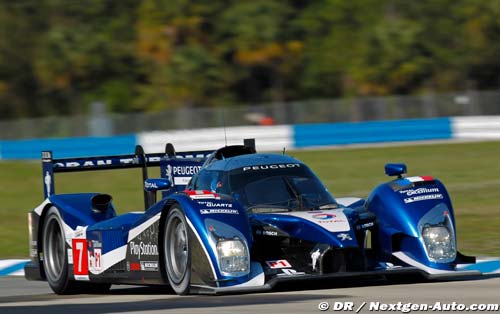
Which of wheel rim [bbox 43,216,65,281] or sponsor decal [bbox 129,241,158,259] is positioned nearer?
sponsor decal [bbox 129,241,158,259]

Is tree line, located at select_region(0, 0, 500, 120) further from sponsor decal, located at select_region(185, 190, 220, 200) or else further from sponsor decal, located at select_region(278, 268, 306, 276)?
sponsor decal, located at select_region(278, 268, 306, 276)

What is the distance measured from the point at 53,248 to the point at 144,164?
4.18 ft

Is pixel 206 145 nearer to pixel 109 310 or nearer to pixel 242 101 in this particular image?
pixel 109 310

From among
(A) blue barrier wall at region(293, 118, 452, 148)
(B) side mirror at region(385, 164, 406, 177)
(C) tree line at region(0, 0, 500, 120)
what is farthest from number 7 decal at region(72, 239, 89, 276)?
(C) tree line at region(0, 0, 500, 120)

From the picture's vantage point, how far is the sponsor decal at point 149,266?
8.64 metres

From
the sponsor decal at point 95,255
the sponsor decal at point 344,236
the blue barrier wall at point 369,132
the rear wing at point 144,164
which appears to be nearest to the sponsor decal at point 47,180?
the rear wing at point 144,164

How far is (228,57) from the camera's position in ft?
170

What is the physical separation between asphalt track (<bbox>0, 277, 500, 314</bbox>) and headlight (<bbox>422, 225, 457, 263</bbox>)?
0.27m

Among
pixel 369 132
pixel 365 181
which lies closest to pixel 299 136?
pixel 369 132

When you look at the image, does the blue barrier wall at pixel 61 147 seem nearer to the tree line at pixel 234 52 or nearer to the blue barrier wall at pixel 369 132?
the blue barrier wall at pixel 369 132

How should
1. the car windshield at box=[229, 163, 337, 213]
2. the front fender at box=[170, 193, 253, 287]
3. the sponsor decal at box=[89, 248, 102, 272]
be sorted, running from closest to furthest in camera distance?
1. the front fender at box=[170, 193, 253, 287]
2. the car windshield at box=[229, 163, 337, 213]
3. the sponsor decal at box=[89, 248, 102, 272]

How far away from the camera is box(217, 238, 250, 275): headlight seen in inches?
313

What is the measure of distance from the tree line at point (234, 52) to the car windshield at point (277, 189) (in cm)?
3860

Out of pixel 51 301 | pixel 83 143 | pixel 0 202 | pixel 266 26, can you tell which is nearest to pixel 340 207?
pixel 51 301
